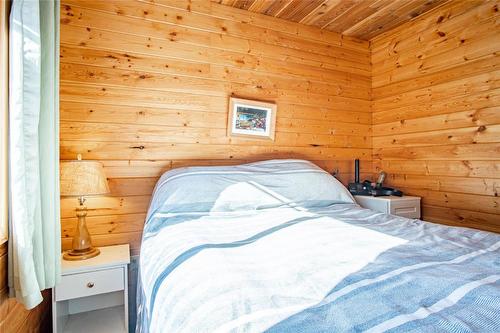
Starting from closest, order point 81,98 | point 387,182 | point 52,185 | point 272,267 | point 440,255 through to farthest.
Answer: point 272,267
point 440,255
point 52,185
point 81,98
point 387,182

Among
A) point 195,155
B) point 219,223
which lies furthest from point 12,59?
point 195,155

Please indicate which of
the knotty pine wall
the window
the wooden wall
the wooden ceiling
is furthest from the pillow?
the wooden ceiling

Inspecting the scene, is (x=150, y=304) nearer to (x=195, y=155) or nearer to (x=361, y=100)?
(x=195, y=155)

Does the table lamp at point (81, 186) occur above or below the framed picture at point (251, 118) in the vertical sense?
below

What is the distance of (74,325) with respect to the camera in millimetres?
1581

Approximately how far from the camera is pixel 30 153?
39.5 inches

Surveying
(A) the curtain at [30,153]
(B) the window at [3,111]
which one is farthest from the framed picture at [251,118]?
(B) the window at [3,111]

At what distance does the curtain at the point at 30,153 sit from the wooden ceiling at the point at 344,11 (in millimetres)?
1456

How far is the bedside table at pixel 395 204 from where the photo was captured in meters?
2.17

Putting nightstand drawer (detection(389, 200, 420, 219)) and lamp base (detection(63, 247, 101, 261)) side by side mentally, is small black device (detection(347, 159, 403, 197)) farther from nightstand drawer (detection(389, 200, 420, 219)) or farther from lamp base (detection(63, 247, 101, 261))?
lamp base (detection(63, 247, 101, 261))

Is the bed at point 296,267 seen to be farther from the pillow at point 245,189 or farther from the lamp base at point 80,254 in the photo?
the lamp base at point 80,254

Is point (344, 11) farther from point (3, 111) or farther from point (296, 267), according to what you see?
point (3, 111)

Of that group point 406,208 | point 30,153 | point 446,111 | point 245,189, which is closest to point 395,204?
point 406,208

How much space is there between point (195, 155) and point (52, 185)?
997mm
